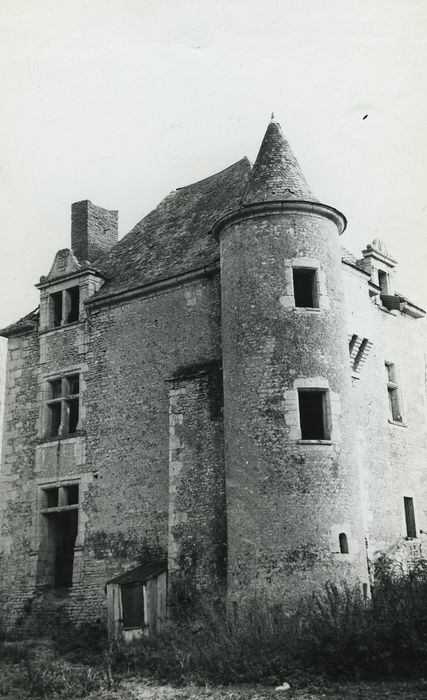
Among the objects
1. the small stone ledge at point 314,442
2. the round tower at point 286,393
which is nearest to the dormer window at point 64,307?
the round tower at point 286,393

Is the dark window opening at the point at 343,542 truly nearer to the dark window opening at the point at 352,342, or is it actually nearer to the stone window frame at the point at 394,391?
the dark window opening at the point at 352,342

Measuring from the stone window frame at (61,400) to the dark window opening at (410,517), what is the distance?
23.5ft

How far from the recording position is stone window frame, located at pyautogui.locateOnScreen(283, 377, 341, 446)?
13.5m

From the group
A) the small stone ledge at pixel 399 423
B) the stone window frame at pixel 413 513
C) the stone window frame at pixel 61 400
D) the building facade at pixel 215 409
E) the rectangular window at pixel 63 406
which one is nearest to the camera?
the building facade at pixel 215 409

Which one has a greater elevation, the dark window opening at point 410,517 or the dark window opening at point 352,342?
the dark window opening at point 352,342

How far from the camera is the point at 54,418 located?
60.5ft

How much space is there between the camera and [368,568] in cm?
1428

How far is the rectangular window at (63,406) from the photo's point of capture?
704 inches

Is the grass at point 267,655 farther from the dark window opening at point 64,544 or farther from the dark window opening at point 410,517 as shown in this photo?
the dark window opening at point 64,544

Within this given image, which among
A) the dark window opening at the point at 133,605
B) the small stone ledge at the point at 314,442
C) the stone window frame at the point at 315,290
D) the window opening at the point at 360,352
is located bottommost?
the dark window opening at the point at 133,605

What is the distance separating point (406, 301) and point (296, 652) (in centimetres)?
1027

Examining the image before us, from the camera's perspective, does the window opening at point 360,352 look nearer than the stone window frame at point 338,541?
No

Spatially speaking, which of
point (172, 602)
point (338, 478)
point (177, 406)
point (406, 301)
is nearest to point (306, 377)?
point (338, 478)

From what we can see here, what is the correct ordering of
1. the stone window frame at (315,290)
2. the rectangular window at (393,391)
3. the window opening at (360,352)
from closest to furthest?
the stone window frame at (315,290), the window opening at (360,352), the rectangular window at (393,391)
